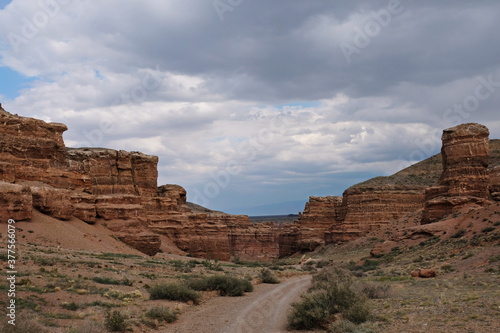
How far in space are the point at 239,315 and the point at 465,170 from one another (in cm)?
3360

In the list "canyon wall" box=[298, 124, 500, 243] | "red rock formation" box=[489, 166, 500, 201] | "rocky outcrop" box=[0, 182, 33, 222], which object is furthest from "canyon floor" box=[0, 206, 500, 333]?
"canyon wall" box=[298, 124, 500, 243]

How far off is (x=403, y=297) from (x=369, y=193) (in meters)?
→ 52.1

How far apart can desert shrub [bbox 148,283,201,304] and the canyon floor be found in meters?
0.37

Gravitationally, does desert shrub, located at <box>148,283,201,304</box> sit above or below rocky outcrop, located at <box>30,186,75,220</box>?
below

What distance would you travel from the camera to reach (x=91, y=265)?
2444cm

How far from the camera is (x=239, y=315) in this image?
16.9 metres

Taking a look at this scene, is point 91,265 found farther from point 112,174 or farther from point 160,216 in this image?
point 160,216

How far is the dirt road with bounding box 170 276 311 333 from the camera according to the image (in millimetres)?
14383

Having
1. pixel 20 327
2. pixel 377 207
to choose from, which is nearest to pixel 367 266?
pixel 377 207

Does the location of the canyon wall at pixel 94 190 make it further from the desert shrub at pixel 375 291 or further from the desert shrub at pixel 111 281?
the desert shrub at pixel 375 291

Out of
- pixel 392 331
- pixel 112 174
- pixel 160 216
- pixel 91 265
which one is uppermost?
pixel 112 174

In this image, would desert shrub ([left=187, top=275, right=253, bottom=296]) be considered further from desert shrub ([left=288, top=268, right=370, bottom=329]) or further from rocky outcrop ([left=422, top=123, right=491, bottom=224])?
rocky outcrop ([left=422, top=123, right=491, bottom=224])

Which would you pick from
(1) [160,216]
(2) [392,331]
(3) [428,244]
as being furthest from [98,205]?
(2) [392,331]

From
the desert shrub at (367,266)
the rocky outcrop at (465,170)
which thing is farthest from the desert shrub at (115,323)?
the rocky outcrop at (465,170)
